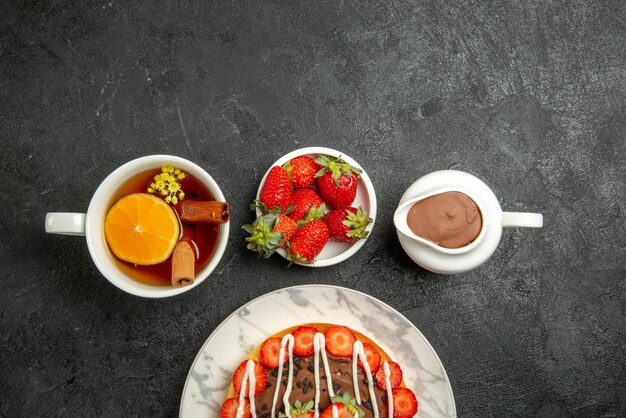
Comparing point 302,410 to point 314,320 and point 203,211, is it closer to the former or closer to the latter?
point 314,320

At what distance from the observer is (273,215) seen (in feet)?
4.52

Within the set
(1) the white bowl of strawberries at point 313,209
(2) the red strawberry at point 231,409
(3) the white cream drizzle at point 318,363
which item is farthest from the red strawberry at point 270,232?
(2) the red strawberry at point 231,409

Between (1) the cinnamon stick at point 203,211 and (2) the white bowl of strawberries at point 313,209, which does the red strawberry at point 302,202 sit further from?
(1) the cinnamon stick at point 203,211

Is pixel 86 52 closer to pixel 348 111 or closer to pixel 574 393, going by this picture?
pixel 348 111

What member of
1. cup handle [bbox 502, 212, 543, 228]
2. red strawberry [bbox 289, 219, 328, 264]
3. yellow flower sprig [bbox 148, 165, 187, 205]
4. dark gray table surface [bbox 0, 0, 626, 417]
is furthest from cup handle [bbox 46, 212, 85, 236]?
cup handle [bbox 502, 212, 543, 228]

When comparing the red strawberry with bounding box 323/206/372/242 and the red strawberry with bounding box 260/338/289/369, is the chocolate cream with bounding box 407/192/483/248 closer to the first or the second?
the red strawberry with bounding box 323/206/372/242

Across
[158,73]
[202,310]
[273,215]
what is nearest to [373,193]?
[273,215]

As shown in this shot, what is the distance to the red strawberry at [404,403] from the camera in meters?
1.34

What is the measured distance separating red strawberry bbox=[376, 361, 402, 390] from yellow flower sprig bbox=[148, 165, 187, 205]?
0.60m

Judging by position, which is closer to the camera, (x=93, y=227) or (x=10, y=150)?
(x=93, y=227)

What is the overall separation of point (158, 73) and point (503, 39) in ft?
2.97

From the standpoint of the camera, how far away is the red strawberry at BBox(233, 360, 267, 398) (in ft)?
4.40

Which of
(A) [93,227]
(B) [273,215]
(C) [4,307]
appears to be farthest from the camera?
(C) [4,307]

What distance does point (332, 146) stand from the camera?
1.54 meters
